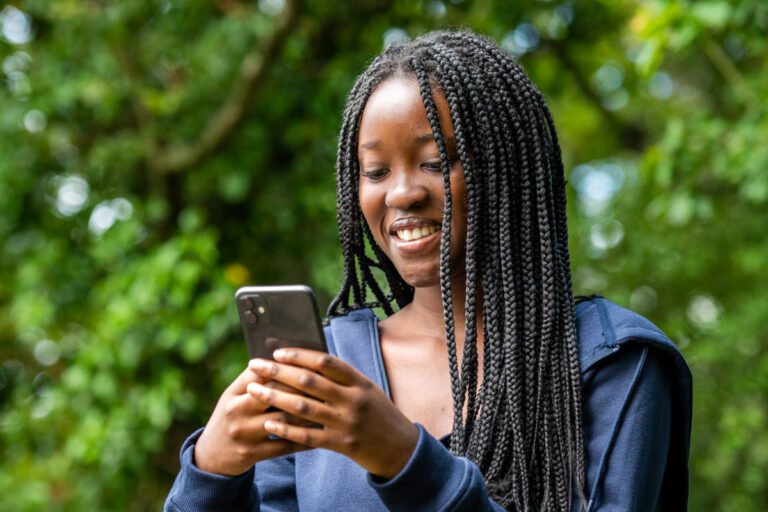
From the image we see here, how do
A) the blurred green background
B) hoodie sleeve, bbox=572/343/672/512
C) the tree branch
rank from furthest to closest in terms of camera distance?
the tree branch → the blurred green background → hoodie sleeve, bbox=572/343/672/512

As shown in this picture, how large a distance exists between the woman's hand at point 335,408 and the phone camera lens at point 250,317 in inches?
3.3

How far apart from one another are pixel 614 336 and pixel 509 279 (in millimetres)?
198

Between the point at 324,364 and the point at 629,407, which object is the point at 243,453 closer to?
the point at 324,364

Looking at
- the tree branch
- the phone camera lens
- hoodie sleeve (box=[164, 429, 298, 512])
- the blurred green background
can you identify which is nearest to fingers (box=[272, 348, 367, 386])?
the phone camera lens

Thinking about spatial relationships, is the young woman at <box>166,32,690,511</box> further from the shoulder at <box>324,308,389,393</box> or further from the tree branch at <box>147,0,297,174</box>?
the tree branch at <box>147,0,297,174</box>

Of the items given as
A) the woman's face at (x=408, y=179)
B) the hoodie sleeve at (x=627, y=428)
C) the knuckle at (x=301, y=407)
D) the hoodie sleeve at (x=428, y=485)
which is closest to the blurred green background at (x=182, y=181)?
the woman's face at (x=408, y=179)

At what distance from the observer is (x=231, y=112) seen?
167 inches

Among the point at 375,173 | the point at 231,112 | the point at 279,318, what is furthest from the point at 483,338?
the point at 231,112

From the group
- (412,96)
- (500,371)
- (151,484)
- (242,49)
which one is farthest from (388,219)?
(151,484)

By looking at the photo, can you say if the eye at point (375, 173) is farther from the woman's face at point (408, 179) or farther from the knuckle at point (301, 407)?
the knuckle at point (301, 407)

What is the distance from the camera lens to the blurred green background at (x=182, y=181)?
12.5 ft

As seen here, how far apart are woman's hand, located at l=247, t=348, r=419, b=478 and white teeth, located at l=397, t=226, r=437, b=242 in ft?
1.54

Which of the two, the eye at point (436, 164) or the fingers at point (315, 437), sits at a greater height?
the eye at point (436, 164)

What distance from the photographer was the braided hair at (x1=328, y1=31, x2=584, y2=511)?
141 centimetres
